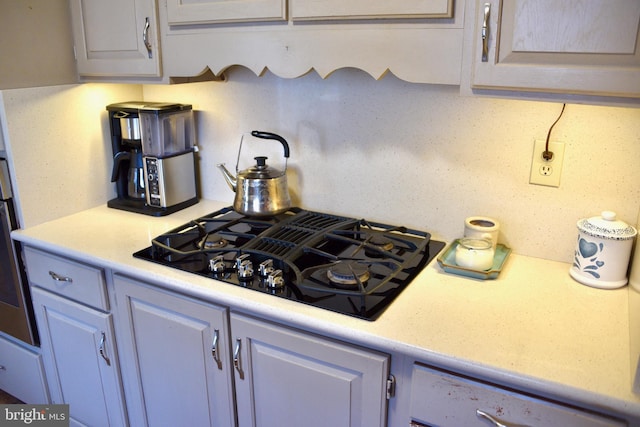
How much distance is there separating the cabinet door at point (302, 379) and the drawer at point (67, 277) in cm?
52

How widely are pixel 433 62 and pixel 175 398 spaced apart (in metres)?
1.19

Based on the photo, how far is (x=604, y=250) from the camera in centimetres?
127

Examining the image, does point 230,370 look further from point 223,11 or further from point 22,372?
point 22,372

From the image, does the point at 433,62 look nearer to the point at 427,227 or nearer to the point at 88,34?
the point at 427,227

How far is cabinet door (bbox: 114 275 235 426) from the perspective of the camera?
1392mm

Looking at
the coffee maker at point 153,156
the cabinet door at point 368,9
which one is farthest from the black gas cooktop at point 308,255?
the cabinet door at point 368,9

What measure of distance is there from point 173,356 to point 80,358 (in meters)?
0.47

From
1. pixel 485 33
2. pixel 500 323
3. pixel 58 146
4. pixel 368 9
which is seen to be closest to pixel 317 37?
pixel 368 9

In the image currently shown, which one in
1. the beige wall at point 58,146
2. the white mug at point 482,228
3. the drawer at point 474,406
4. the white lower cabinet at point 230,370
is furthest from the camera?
the beige wall at point 58,146

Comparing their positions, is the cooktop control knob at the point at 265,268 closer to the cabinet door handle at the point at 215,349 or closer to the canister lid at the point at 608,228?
the cabinet door handle at the point at 215,349

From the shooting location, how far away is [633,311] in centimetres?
114

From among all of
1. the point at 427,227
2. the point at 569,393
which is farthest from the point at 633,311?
the point at 427,227

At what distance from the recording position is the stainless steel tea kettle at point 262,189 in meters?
1.68

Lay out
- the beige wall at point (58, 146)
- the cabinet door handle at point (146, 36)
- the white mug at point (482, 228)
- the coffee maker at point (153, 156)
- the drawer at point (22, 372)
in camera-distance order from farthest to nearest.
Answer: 1. the drawer at point (22, 372)
2. the coffee maker at point (153, 156)
3. the beige wall at point (58, 146)
4. the cabinet door handle at point (146, 36)
5. the white mug at point (482, 228)
